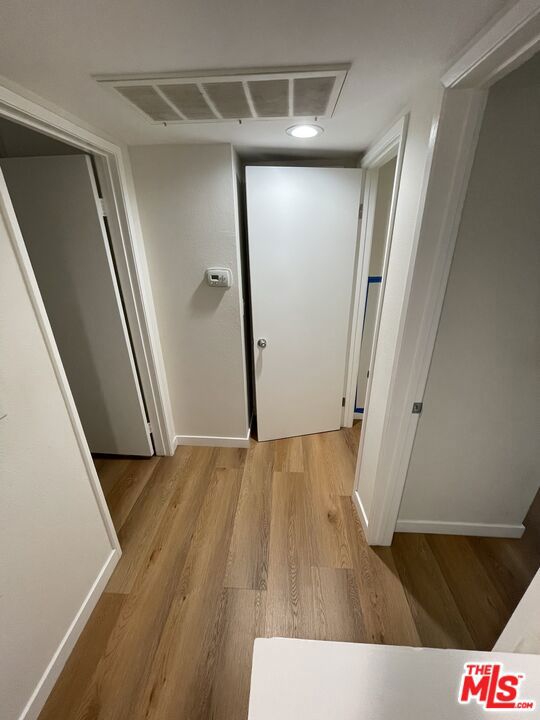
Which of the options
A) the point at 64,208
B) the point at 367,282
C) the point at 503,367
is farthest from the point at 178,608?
the point at 367,282

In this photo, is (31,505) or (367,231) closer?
(31,505)

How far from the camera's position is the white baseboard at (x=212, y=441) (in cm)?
228

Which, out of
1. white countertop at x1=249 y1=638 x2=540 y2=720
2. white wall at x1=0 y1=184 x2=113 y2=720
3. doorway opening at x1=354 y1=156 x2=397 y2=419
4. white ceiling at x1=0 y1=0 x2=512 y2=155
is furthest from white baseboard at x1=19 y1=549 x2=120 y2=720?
white ceiling at x1=0 y1=0 x2=512 y2=155

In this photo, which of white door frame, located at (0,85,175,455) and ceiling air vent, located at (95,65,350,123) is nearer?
ceiling air vent, located at (95,65,350,123)

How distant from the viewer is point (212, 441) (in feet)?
7.55

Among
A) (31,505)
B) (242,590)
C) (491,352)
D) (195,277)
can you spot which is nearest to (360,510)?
(242,590)

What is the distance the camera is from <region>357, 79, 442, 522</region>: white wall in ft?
3.15

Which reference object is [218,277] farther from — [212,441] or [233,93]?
[212,441]

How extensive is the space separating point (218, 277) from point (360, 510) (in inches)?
65.0

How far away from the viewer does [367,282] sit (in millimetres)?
2135

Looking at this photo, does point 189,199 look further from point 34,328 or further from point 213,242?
point 34,328

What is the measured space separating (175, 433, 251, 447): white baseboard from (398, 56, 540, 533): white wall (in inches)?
47.7
